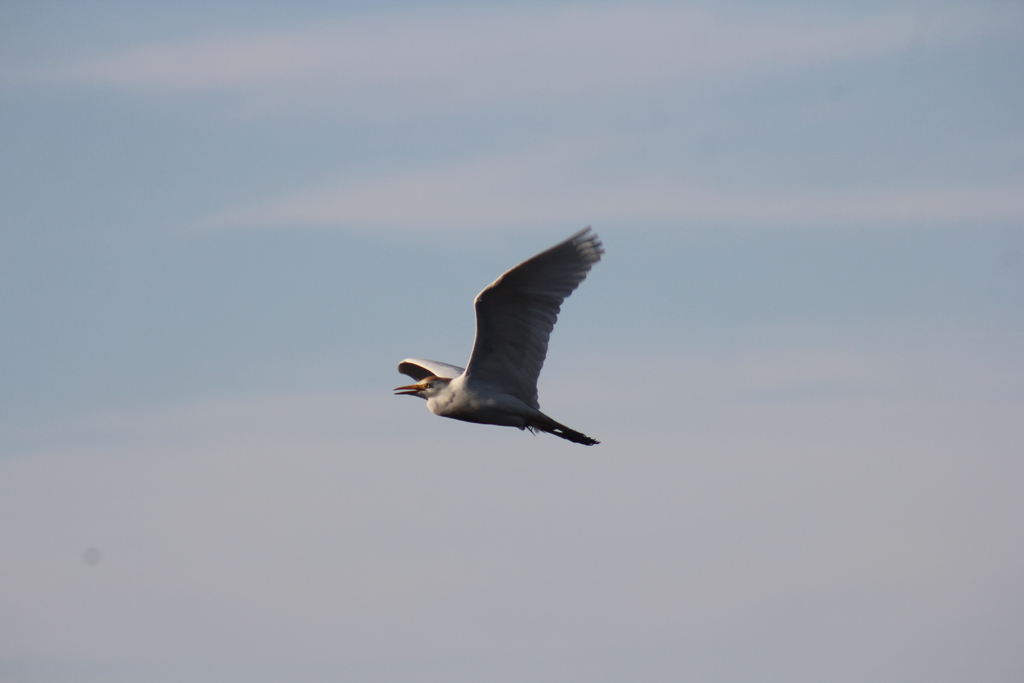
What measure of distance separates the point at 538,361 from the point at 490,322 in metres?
1.29

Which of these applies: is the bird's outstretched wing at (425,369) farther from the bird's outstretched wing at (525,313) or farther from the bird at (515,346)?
the bird's outstretched wing at (525,313)

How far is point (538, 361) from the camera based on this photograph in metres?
21.7

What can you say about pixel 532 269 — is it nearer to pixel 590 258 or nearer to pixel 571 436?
pixel 590 258

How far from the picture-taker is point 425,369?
2459 centimetres

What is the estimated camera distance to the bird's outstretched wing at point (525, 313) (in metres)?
20.1

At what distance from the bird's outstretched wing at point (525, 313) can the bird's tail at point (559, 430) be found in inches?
15.0

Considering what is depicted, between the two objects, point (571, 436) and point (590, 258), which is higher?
point (590, 258)

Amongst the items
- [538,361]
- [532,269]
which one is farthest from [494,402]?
[532,269]

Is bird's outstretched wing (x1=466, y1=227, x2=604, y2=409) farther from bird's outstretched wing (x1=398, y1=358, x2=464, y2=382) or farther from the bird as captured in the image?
bird's outstretched wing (x1=398, y1=358, x2=464, y2=382)

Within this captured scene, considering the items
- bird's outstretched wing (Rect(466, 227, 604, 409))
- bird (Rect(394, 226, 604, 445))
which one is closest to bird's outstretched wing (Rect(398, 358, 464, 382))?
bird (Rect(394, 226, 604, 445))

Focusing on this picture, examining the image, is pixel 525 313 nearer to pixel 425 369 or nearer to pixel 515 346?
pixel 515 346

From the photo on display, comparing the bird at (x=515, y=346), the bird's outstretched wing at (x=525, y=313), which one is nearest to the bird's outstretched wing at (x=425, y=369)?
the bird at (x=515, y=346)

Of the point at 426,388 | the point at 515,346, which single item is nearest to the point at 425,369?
the point at 426,388

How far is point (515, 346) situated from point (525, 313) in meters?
0.77
